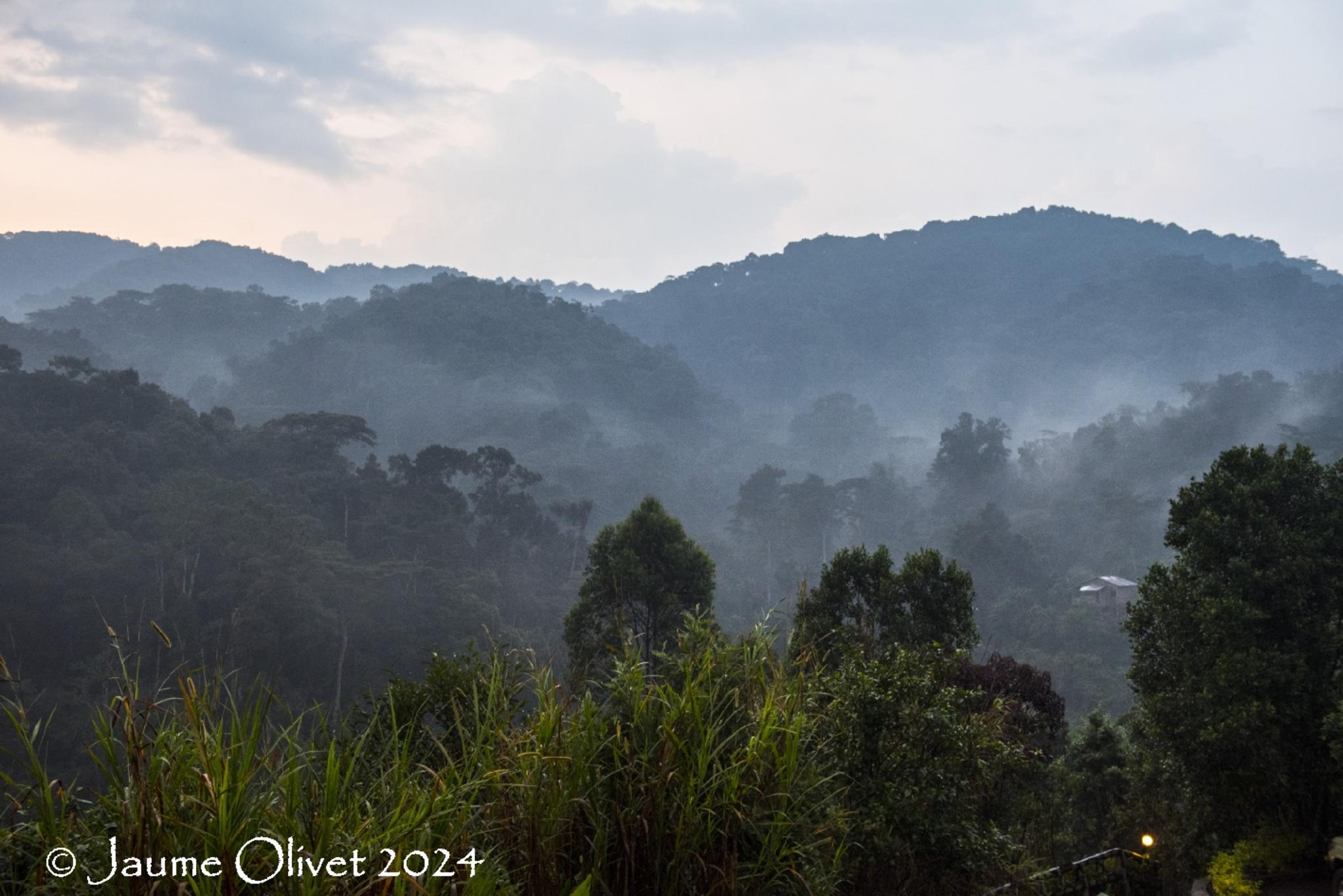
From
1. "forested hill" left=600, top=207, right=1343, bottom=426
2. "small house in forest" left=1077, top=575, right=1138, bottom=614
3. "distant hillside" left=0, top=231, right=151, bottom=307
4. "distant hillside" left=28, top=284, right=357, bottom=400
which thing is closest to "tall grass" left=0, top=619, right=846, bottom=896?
"small house in forest" left=1077, top=575, right=1138, bottom=614

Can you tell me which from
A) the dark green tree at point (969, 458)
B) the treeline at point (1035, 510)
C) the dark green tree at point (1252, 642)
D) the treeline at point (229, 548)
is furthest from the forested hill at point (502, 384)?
the dark green tree at point (1252, 642)

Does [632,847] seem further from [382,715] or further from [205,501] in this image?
[205,501]

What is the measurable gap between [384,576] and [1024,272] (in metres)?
147

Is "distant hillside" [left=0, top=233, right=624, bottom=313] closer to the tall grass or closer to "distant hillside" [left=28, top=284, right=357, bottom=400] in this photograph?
"distant hillside" [left=28, top=284, right=357, bottom=400]

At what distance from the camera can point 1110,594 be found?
53.5 m

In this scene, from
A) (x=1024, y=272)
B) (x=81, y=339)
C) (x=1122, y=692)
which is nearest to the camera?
(x=1122, y=692)

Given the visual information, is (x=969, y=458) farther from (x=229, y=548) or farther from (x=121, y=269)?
(x=121, y=269)

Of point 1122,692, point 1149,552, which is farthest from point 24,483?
point 1149,552

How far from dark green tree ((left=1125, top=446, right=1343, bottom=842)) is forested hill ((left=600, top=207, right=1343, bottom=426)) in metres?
115

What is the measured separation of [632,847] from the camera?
11.0 ft

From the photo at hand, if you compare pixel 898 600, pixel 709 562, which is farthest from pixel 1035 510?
pixel 898 600

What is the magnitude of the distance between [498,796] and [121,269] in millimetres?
163437

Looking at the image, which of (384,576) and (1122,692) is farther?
(1122,692)

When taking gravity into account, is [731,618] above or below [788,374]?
below
